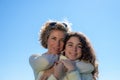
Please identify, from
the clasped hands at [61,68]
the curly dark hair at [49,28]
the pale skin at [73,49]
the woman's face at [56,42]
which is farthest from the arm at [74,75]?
the curly dark hair at [49,28]

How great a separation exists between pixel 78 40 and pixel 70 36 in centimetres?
20

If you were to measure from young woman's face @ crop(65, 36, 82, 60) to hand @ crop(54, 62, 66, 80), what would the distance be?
32cm

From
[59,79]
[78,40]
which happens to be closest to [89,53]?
[78,40]

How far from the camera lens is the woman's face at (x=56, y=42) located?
801cm

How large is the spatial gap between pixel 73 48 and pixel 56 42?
49 cm

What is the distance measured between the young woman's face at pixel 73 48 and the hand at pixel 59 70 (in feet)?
1.04

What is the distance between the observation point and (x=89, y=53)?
26.1 feet

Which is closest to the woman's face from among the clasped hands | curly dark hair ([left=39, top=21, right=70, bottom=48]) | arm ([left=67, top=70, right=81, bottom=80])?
curly dark hair ([left=39, top=21, right=70, bottom=48])

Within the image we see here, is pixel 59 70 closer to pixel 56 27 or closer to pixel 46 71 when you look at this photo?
pixel 46 71

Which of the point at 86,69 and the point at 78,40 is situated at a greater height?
the point at 78,40

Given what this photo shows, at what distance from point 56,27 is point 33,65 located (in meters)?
0.96

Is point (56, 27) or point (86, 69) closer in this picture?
point (86, 69)

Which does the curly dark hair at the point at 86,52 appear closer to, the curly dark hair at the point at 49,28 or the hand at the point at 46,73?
the curly dark hair at the point at 49,28

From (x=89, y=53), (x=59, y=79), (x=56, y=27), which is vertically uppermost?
(x=56, y=27)
